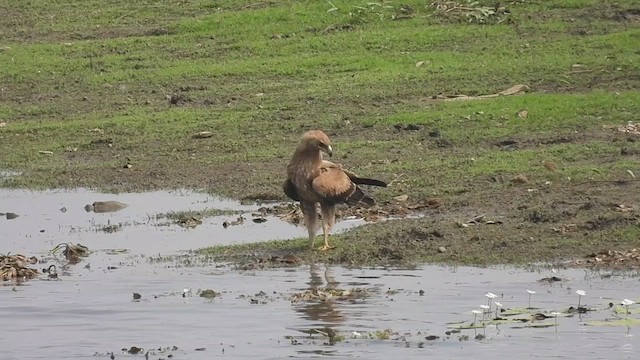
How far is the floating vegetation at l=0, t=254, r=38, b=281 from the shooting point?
12273 mm

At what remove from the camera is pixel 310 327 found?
10414mm

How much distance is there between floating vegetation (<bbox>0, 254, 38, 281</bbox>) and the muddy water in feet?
0.49

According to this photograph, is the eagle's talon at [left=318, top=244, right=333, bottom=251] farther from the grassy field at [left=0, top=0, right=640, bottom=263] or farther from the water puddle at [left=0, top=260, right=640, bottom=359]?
the water puddle at [left=0, top=260, right=640, bottom=359]

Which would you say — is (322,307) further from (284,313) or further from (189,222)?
(189,222)

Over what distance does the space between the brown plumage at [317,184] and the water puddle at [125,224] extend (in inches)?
27.2

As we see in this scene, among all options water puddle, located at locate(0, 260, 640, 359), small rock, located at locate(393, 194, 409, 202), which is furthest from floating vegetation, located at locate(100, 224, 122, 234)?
small rock, located at locate(393, 194, 409, 202)

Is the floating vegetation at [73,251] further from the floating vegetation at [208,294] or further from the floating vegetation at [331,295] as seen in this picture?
the floating vegetation at [331,295]

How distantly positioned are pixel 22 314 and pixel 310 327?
214 centimetres

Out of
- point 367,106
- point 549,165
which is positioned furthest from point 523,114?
point 549,165

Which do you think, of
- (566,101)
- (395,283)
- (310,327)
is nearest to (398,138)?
(566,101)

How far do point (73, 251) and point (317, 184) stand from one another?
213cm

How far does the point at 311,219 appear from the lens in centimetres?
1274

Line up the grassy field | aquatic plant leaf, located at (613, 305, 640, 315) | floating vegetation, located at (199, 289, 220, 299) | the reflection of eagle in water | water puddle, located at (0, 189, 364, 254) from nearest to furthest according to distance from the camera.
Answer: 1. aquatic plant leaf, located at (613, 305, 640, 315)
2. the reflection of eagle in water
3. floating vegetation, located at (199, 289, 220, 299)
4. water puddle, located at (0, 189, 364, 254)
5. the grassy field

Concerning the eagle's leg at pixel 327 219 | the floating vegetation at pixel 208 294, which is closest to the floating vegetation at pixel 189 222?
the eagle's leg at pixel 327 219
